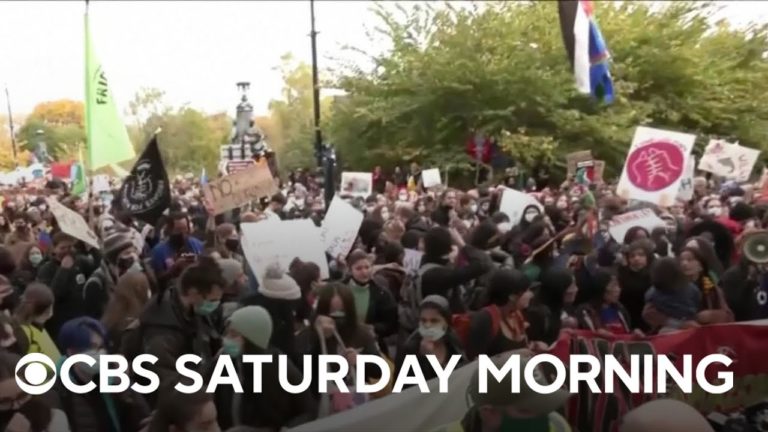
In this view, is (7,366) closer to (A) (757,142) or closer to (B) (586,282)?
(B) (586,282)

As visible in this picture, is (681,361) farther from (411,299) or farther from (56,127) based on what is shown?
(56,127)

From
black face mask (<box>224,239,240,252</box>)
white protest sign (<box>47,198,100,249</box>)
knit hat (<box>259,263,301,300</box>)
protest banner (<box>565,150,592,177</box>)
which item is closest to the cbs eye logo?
knit hat (<box>259,263,301,300</box>)

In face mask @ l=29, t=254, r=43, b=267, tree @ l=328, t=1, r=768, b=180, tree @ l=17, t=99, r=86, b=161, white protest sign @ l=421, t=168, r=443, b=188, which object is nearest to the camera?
face mask @ l=29, t=254, r=43, b=267

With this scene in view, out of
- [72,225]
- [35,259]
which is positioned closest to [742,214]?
[72,225]

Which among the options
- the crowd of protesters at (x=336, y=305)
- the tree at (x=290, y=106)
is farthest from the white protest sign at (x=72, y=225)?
the tree at (x=290, y=106)

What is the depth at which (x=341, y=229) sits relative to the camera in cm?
888

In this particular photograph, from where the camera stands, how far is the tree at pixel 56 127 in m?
47.1

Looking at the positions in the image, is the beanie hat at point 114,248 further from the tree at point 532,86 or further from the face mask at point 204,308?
the tree at point 532,86

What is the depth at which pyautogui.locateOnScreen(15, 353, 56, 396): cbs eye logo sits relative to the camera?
412 centimetres

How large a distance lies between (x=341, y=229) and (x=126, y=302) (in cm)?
333

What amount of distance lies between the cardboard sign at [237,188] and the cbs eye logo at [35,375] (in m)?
5.48

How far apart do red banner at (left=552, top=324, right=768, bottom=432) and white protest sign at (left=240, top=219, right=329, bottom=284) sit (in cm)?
280

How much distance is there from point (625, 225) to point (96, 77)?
5.86 metres

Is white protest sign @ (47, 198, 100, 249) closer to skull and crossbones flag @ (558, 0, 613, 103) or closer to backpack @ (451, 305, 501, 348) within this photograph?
backpack @ (451, 305, 501, 348)
